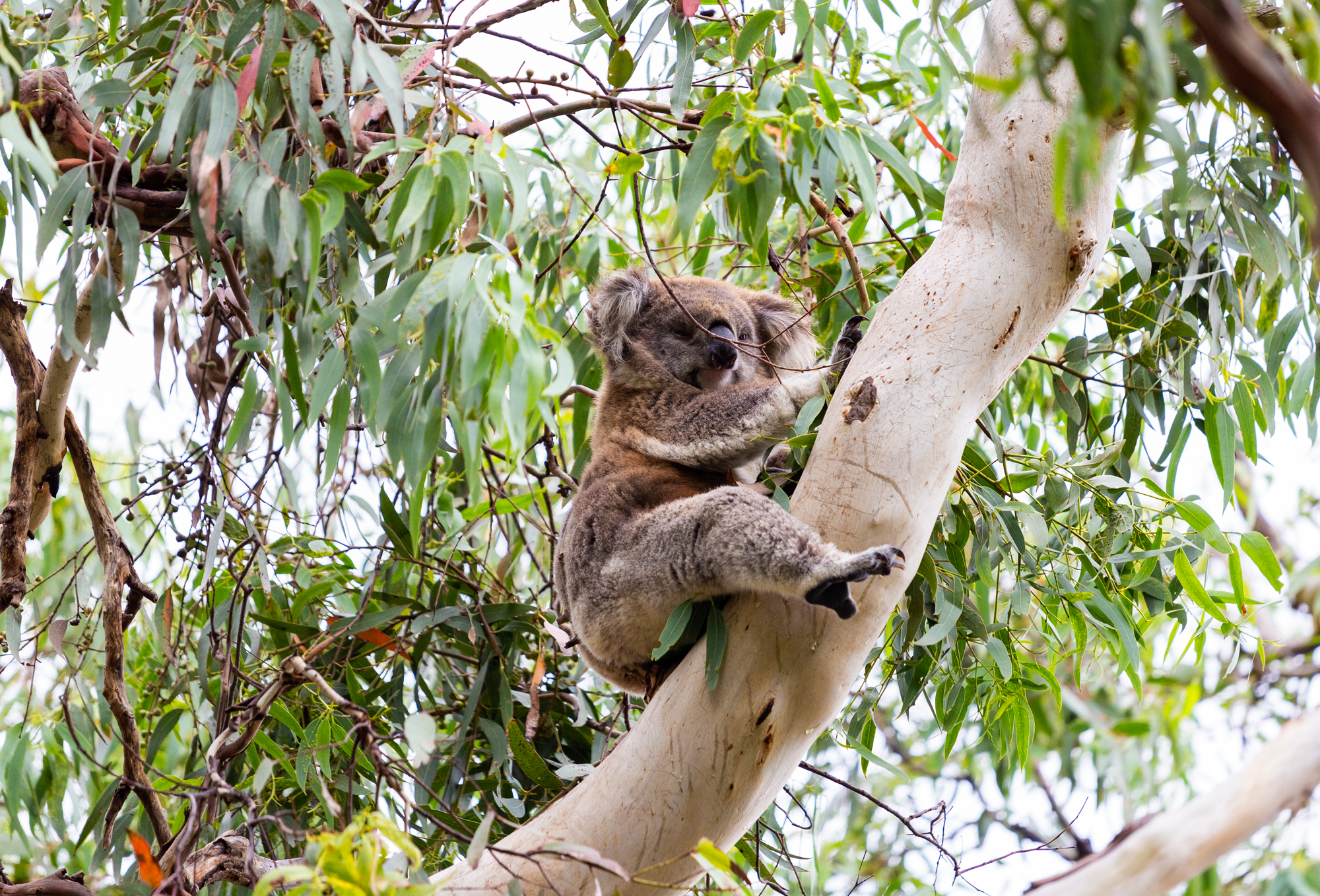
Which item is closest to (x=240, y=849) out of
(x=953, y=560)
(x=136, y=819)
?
(x=136, y=819)

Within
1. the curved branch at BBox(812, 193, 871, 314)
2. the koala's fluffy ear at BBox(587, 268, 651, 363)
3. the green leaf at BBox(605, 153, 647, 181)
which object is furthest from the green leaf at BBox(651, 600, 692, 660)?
the koala's fluffy ear at BBox(587, 268, 651, 363)

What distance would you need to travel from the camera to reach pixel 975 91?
179 cm

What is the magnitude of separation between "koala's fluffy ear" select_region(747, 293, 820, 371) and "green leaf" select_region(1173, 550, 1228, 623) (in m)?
1.13

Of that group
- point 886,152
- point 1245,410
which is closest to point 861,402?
point 886,152

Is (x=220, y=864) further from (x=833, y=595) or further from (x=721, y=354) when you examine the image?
(x=721, y=354)

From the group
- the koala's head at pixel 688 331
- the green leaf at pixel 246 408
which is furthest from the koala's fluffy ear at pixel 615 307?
the green leaf at pixel 246 408

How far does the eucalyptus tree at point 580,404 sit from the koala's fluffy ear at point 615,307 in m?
0.11

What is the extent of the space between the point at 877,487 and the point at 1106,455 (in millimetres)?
839

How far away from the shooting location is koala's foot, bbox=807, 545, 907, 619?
166 centimetres

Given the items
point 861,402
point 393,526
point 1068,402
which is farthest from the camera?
point 1068,402

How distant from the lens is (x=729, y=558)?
6.30 ft

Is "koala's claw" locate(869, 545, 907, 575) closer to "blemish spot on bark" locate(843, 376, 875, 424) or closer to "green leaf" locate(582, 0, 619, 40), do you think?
"blemish spot on bark" locate(843, 376, 875, 424)

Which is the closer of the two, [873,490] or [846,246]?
[873,490]

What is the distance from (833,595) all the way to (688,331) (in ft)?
4.59
